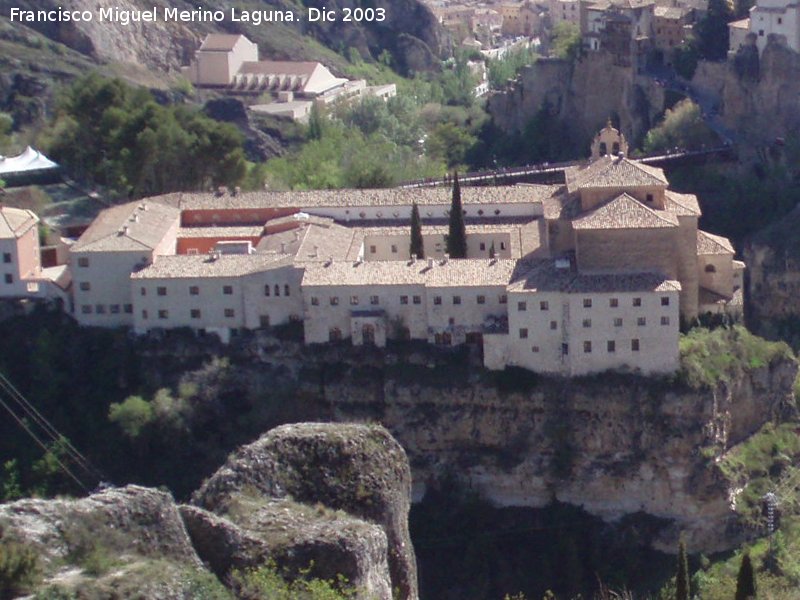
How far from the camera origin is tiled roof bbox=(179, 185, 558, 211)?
5566cm

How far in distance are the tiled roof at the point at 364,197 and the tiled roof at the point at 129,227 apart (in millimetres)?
1360

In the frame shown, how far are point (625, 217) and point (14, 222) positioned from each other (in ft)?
59.6

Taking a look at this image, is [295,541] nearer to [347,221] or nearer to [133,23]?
[347,221]

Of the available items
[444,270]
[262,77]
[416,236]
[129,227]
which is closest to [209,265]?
[129,227]

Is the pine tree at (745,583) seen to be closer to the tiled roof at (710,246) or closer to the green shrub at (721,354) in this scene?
the green shrub at (721,354)

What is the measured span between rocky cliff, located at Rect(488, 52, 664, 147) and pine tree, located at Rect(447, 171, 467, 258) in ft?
79.3

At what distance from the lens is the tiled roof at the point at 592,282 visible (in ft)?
153

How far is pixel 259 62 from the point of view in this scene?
4028 inches

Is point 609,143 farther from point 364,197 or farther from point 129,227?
point 129,227

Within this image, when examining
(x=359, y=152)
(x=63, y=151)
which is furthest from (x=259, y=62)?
(x=63, y=151)

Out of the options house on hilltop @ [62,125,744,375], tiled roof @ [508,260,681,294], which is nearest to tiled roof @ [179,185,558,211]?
house on hilltop @ [62,125,744,375]

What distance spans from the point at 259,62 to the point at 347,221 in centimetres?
4812

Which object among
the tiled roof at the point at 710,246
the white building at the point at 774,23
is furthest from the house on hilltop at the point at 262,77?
the tiled roof at the point at 710,246

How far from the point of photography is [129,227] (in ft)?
174
